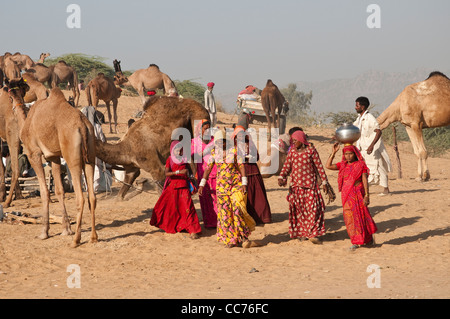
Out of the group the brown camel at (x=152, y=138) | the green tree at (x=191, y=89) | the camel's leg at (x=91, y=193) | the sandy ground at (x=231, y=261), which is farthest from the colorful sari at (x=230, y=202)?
the green tree at (x=191, y=89)

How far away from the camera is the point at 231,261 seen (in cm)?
744

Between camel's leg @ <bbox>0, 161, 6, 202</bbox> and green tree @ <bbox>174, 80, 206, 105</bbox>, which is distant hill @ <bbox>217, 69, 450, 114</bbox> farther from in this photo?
camel's leg @ <bbox>0, 161, 6, 202</bbox>

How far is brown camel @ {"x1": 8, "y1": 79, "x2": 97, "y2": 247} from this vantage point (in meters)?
8.09

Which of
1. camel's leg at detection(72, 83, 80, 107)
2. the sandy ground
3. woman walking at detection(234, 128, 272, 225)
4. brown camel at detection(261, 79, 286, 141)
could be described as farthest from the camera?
camel's leg at detection(72, 83, 80, 107)

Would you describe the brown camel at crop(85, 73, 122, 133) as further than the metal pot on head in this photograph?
Yes

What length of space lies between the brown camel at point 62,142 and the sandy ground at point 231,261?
22.7 inches

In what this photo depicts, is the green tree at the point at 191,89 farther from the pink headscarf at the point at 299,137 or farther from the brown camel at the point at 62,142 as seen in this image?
the pink headscarf at the point at 299,137

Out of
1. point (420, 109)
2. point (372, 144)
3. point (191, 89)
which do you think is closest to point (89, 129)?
point (372, 144)

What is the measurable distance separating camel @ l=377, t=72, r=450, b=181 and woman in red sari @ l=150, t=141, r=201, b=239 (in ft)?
22.2

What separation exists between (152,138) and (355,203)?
4.07 metres

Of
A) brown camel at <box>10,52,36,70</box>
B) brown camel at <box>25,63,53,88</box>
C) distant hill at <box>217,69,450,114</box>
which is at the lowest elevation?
distant hill at <box>217,69,450,114</box>

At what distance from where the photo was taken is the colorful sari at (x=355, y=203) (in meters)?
7.64

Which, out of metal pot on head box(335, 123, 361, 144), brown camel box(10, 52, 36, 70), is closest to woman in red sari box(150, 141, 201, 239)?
metal pot on head box(335, 123, 361, 144)
